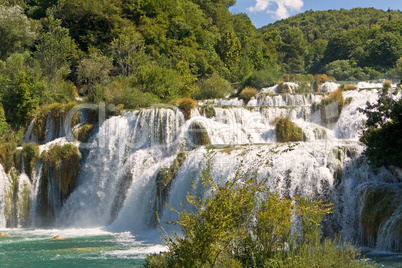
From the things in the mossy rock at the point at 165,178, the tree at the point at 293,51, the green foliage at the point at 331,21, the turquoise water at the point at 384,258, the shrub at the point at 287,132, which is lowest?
the turquoise water at the point at 384,258

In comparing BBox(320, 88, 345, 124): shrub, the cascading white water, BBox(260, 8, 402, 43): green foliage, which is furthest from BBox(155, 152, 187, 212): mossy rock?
BBox(260, 8, 402, 43): green foliage

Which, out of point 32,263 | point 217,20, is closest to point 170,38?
point 217,20

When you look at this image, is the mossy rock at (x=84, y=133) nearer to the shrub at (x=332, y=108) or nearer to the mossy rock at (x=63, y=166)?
the mossy rock at (x=63, y=166)

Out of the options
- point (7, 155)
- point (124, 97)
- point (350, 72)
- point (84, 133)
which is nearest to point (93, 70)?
point (124, 97)

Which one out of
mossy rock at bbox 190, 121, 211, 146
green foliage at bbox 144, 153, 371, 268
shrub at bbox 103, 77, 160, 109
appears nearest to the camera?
green foliage at bbox 144, 153, 371, 268

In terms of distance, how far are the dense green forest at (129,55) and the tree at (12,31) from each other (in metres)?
0.07

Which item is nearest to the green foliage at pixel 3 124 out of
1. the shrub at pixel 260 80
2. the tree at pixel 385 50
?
the shrub at pixel 260 80

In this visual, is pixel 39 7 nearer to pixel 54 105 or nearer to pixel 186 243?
pixel 54 105

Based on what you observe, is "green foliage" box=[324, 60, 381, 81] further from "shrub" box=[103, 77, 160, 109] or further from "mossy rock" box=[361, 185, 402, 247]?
"mossy rock" box=[361, 185, 402, 247]

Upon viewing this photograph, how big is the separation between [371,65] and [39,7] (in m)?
40.6

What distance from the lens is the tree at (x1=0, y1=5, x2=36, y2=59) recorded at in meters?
33.2

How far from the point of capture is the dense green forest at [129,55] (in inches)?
1100

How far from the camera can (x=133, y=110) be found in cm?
2350

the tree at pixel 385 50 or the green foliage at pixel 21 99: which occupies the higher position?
the tree at pixel 385 50
